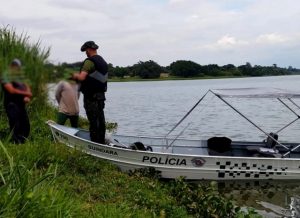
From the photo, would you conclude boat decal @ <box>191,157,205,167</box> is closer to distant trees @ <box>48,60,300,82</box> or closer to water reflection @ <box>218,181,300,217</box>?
water reflection @ <box>218,181,300,217</box>

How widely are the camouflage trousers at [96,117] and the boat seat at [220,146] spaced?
3.10 meters

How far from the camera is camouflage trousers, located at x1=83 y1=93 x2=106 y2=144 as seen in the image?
27.5 ft

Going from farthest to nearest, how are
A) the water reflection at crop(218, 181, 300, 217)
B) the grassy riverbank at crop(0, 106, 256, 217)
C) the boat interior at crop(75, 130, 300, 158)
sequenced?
1. the boat interior at crop(75, 130, 300, 158)
2. the water reflection at crop(218, 181, 300, 217)
3. the grassy riverbank at crop(0, 106, 256, 217)

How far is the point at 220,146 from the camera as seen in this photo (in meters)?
11.5

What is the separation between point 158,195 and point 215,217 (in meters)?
1.26

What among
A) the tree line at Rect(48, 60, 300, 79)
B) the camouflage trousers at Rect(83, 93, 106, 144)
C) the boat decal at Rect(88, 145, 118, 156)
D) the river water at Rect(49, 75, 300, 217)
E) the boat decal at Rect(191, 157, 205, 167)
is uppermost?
the tree line at Rect(48, 60, 300, 79)

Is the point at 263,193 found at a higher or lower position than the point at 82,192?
lower

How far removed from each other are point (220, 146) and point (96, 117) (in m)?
3.99

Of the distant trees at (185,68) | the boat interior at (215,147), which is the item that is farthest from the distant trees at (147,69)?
the boat interior at (215,147)

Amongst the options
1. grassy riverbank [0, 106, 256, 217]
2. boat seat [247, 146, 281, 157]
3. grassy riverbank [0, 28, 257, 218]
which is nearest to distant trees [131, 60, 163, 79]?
grassy riverbank [0, 28, 257, 218]

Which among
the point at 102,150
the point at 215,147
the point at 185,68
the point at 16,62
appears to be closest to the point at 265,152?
the point at 215,147

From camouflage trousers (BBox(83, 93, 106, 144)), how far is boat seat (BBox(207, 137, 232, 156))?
310 cm

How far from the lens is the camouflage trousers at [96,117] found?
838 centimetres

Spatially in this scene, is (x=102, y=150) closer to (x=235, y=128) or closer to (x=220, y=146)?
(x=220, y=146)
